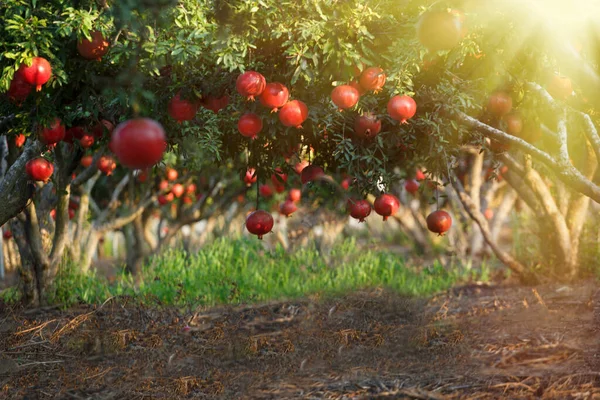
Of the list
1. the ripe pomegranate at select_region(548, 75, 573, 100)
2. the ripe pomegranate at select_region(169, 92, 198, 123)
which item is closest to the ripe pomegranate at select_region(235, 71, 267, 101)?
the ripe pomegranate at select_region(169, 92, 198, 123)

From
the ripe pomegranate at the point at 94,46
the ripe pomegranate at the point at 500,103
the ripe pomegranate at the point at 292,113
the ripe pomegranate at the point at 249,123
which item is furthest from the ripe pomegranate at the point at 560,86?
the ripe pomegranate at the point at 94,46

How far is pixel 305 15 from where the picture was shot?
5.55m

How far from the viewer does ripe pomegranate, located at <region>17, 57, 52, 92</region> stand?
5.33 metres

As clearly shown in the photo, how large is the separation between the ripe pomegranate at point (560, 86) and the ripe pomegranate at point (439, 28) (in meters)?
2.90

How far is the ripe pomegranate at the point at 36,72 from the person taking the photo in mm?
5328

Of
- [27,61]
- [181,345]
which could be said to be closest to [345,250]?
[181,345]

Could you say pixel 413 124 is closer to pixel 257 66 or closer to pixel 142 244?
pixel 257 66

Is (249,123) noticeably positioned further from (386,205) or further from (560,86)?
(560,86)

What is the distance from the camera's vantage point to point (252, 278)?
11.4m

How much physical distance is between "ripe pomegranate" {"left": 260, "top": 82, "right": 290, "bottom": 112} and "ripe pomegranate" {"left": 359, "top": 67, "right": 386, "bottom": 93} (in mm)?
665

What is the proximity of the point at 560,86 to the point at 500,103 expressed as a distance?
56 cm

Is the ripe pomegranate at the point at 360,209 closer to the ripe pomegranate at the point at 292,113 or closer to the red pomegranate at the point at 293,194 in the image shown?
the ripe pomegranate at the point at 292,113

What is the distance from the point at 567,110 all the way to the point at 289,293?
516 cm

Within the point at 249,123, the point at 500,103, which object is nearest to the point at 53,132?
the point at 249,123
